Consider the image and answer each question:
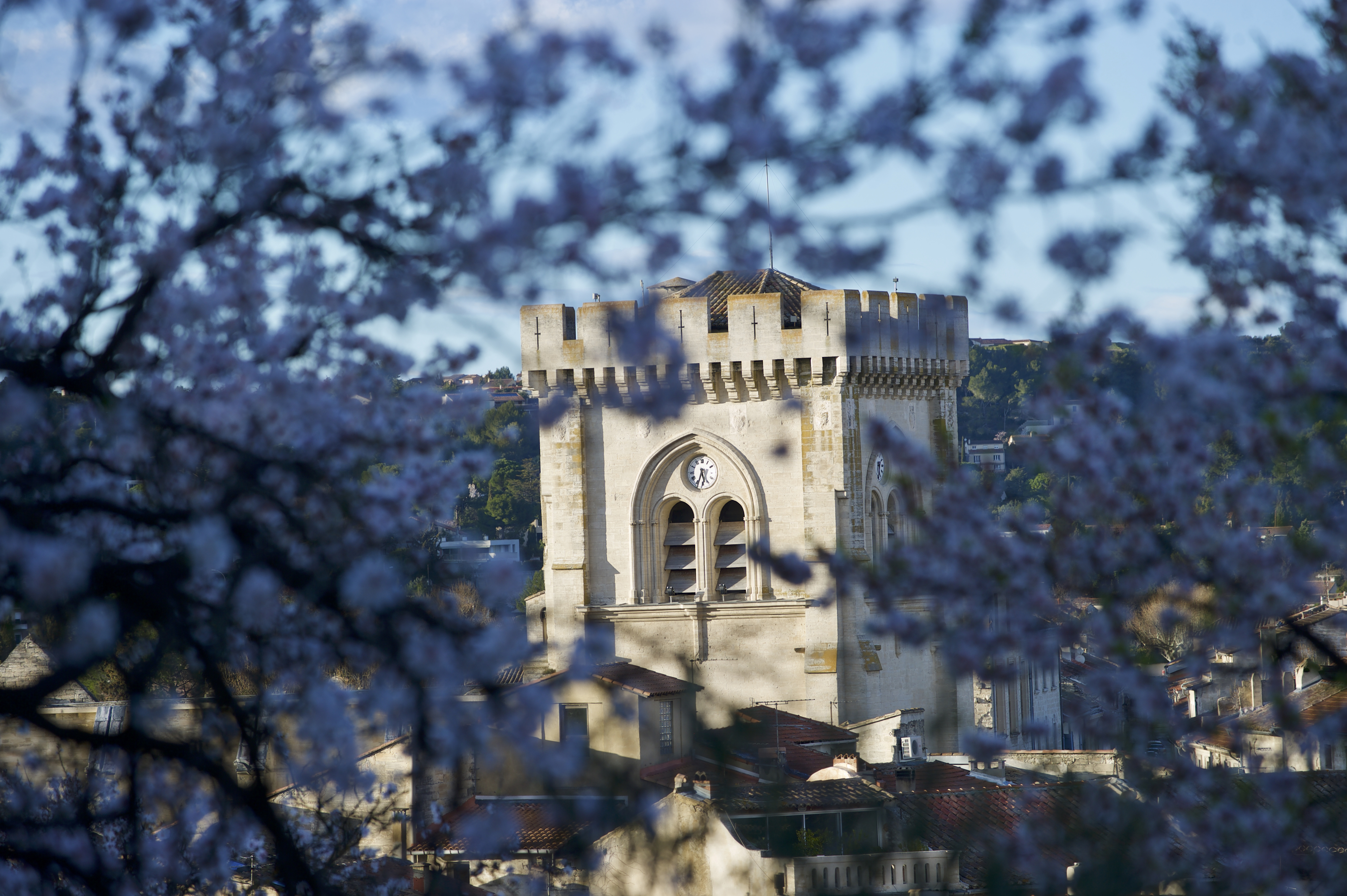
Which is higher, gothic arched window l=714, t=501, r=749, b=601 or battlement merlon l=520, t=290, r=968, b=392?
battlement merlon l=520, t=290, r=968, b=392

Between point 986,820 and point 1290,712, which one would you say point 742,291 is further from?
point 1290,712

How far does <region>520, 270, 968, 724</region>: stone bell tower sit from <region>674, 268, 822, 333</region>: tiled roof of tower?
0.06 m

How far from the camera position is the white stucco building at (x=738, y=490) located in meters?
27.6

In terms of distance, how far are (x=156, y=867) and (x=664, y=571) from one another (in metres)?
22.1

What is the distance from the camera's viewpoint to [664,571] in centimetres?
2858

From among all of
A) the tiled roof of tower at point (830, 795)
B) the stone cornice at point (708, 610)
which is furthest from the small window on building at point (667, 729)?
the stone cornice at point (708, 610)

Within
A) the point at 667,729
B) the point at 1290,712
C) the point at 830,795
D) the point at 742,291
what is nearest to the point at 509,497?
the point at 742,291

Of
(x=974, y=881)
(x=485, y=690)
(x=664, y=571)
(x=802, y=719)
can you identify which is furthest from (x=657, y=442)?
(x=485, y=690)

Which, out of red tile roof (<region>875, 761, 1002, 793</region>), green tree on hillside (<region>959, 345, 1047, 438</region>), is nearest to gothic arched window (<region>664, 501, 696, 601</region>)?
red tile roof (<region>875, 761, 1002, 793</region>)

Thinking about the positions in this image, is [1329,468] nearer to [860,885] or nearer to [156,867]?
[860,885]

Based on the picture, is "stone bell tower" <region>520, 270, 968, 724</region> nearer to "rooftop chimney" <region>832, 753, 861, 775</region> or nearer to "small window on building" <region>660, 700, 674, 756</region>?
"small window on building" <region>660, 700, 674, 756</region>

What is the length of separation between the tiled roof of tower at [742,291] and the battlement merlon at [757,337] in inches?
5.6

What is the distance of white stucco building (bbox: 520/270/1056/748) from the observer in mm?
27625

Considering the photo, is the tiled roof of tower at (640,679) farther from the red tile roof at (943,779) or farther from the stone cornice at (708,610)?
the red tile roof at (943,779)
